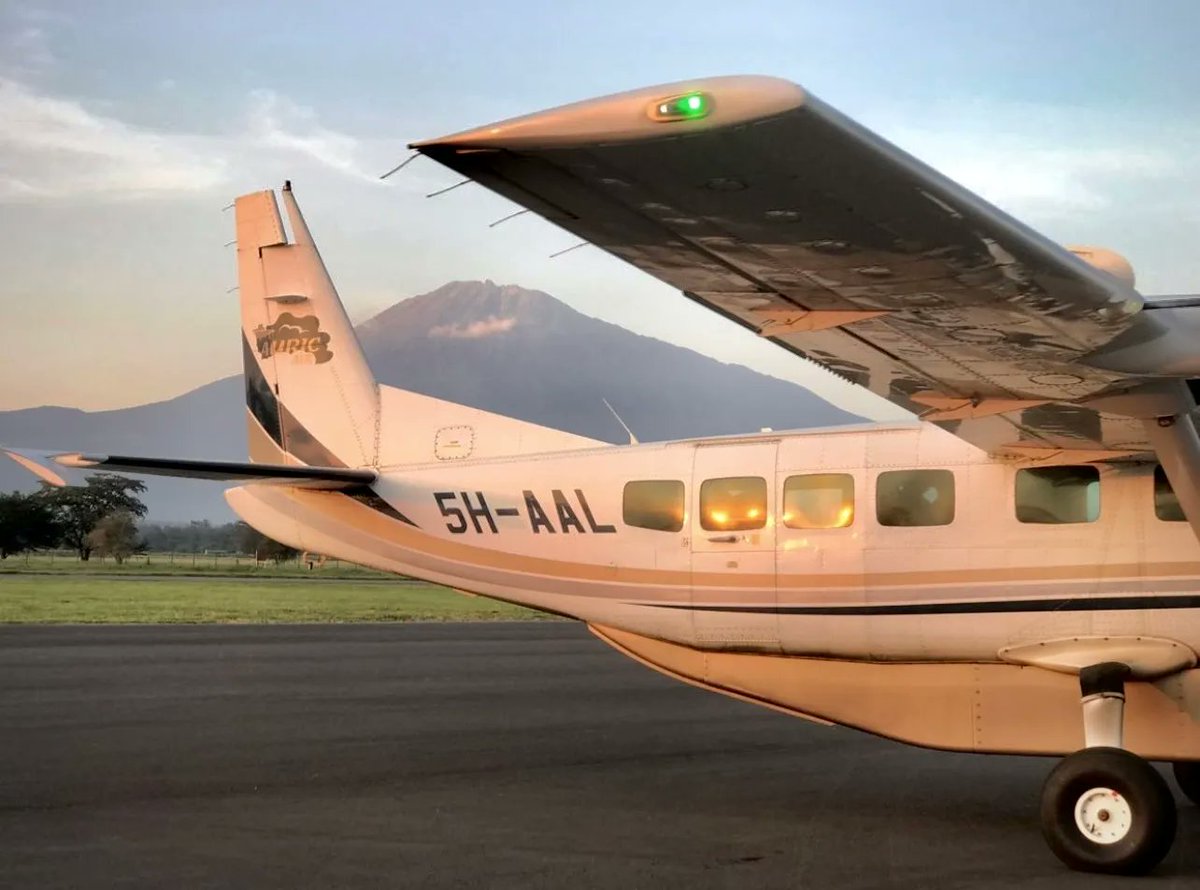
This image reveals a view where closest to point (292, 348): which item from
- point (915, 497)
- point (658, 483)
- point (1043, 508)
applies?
point (658, 483)

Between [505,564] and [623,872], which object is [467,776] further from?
[623,872]

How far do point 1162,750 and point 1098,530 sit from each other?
57.4 inches

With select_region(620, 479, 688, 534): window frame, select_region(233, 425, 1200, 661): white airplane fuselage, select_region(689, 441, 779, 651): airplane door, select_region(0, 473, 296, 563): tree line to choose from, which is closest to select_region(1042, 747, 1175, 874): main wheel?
select_region(233, 425, 1200, 661): white airplane fuselage

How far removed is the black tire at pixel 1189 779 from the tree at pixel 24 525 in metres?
96.7

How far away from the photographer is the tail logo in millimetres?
12766

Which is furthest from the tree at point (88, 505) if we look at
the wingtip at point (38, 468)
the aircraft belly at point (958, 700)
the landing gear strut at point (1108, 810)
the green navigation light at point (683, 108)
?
the green navigation light at point (683, 108)

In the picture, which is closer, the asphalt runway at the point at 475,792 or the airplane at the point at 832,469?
the airplane at the point at 832,469

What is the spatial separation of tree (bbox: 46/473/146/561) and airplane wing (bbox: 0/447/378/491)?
300 ft

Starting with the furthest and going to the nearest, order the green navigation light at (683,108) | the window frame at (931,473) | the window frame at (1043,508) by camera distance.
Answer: the window frame at (931,473), the window frame at (1043,508), the green navigation light at (683,108)

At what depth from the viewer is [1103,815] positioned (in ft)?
25.9

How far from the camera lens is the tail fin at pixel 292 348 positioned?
12.4 meters

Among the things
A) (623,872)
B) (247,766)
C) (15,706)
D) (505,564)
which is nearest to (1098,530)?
(623,872)

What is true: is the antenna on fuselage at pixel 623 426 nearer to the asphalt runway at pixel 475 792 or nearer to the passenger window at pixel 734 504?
the passenger window at pixel 734 504

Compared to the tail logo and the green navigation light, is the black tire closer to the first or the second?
the green navigation light
